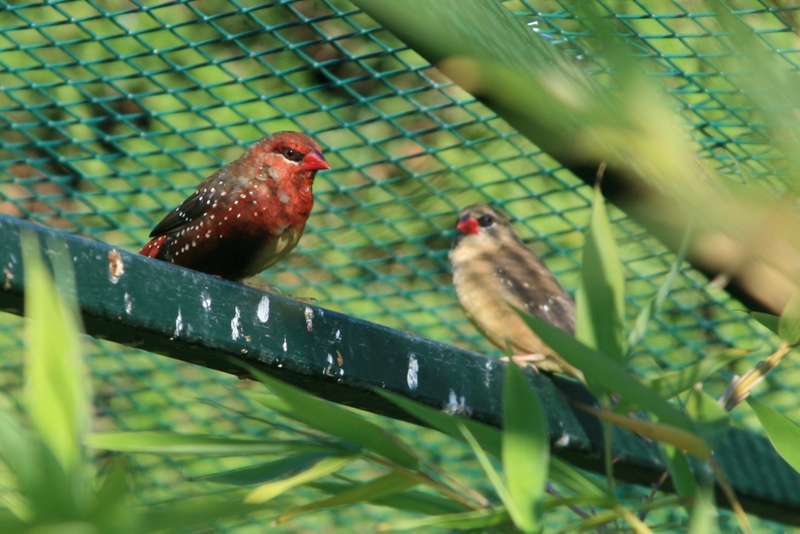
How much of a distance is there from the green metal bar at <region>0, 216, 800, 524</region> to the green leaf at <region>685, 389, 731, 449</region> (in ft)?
2.33

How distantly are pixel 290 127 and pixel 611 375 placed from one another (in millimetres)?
2720

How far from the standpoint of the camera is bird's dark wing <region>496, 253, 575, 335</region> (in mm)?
3725

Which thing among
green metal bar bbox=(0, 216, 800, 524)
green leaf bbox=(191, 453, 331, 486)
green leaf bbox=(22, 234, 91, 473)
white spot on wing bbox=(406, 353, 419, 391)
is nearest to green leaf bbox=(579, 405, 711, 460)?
green leaf bbox=(191, 453, 331, 486)

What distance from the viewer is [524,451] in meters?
1.30

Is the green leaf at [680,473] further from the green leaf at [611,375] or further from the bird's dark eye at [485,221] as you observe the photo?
the bird's dark eye at [485,221]

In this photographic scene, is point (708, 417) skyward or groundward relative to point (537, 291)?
skyward

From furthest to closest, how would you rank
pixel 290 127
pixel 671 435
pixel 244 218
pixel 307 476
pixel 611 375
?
pixel 290 127
pixel 244 218
pixel 307 476
pixel 611 375
pixel 671 435

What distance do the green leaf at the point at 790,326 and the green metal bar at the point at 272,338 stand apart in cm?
83

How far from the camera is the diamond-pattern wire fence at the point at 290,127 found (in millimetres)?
2977

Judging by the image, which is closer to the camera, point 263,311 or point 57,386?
point 57,386

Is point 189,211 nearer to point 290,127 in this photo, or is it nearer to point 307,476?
point 290,127

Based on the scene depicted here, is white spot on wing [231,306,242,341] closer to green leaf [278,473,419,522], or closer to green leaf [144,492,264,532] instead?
green leaf [278,473,419,522]

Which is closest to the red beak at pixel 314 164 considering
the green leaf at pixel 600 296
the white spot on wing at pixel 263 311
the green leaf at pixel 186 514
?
the white spot on wing at pixel 263 311

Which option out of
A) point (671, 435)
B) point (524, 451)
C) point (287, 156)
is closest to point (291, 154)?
point (287, 156)
